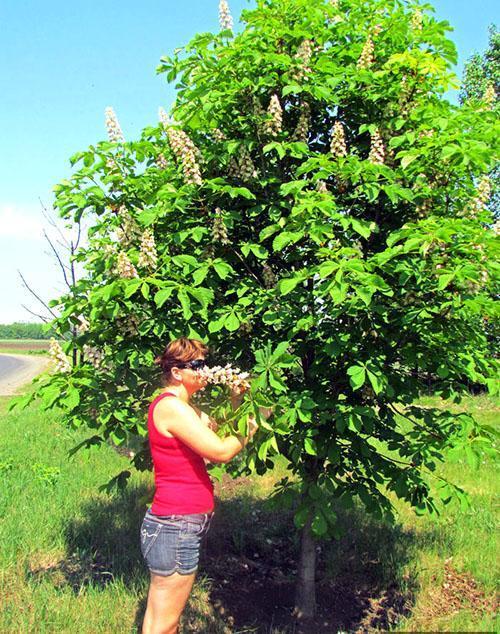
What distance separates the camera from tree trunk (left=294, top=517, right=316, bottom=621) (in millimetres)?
5055

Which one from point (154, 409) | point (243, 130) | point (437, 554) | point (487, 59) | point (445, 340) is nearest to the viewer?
point (154, 409)

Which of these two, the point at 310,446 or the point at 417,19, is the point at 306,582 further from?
the point at 417,19

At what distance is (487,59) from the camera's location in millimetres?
20984

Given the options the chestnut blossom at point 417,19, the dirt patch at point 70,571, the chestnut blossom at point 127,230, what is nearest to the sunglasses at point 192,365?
the chestnut blossom at point 127,230

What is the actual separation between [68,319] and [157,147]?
5.56 feet

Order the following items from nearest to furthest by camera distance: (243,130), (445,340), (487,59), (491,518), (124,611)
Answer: (445,340) < (243,130) < (124,611) < (491,518) < (487,59)

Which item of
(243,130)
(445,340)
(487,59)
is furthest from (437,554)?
(487,59)

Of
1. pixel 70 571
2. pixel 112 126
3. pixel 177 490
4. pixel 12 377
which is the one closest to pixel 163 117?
pixel 112 126

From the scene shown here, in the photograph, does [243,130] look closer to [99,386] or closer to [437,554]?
[99,386]

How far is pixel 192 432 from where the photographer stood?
10.4 feet

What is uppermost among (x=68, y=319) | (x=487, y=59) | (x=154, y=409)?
(x=487, y=59)

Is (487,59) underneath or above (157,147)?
above

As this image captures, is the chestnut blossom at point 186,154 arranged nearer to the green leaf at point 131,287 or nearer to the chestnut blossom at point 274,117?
the chestnut blossom at point 274,117

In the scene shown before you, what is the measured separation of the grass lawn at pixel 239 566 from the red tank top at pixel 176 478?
5.25 ft
